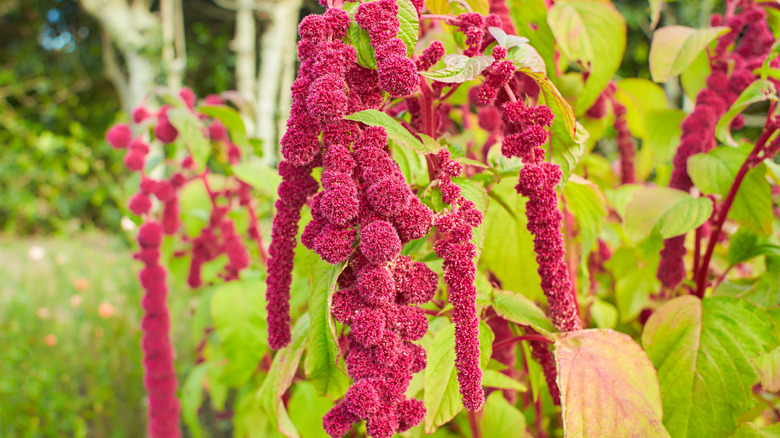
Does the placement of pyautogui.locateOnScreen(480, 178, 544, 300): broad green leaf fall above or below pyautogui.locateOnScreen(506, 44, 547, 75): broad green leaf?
below

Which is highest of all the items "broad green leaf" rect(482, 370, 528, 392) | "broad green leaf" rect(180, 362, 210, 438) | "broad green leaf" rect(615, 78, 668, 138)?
"broad green leaf" rect(615, 78, 668, 138)

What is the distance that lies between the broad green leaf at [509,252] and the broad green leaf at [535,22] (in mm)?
252

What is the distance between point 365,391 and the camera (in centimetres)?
41

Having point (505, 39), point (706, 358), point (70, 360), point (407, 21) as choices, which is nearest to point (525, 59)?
point (505, 39)

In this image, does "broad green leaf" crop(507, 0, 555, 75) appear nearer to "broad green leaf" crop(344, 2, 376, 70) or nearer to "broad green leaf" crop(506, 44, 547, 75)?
"broad green leaf" crop(506, 44, 547, 75)

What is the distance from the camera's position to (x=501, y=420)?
0.83 meters

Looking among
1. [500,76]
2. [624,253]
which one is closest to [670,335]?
[624,253]

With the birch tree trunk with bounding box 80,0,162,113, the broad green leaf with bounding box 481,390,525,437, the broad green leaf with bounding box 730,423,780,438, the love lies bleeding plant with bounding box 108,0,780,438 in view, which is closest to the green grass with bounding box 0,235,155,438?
the love lies bleeding plant with bounding box 108,0,780,438

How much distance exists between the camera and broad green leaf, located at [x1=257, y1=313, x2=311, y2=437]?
1.97 ft

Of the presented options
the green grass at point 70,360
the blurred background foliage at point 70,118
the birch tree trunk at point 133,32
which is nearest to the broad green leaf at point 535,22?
the green grass at point 70,360

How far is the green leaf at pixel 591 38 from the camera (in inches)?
31.8

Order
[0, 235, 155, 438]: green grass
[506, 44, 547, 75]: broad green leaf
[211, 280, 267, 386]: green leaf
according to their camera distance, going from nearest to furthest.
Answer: [506, 44, 547, 75]: broad green leaf < [211, 280, 267, 386]: green leaf < [0, 235, 155, 438]: green grass

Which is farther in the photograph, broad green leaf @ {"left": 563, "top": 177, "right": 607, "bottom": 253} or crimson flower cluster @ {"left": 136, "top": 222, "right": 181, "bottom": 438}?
crimson flower cluster @ {"left": 136, "top": 222, "right": 181, "bottom": 438}

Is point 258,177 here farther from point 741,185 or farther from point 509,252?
point 741,185
